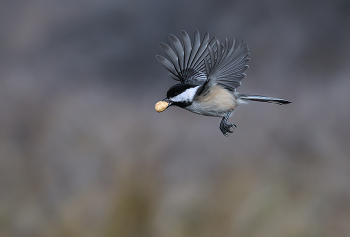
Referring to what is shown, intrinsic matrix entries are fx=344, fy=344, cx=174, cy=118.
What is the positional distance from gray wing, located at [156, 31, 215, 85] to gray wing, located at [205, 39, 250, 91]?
201 millimetres

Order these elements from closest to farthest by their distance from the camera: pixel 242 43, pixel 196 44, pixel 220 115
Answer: pixel 242 43, pixel 220 115, pixel 196 44

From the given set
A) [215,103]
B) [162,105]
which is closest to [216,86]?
[215,103]

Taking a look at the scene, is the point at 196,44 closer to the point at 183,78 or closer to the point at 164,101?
the point at 183,78

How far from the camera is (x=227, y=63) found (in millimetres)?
870

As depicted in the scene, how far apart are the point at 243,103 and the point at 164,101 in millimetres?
282

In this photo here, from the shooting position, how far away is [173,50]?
112 cm

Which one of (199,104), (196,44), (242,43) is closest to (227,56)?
(242,43)

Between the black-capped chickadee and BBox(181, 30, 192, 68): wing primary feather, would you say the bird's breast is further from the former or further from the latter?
BBox(181, 30, 192, 68): wing primary feather

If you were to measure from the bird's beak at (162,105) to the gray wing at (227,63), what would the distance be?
0.41 feet

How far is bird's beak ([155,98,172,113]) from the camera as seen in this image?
785 millimetres

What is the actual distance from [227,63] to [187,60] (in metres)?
0.30

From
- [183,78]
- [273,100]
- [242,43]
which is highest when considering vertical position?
[183,78]

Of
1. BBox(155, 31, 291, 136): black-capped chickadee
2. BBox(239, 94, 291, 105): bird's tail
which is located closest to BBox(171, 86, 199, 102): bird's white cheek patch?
BBox(155, 31, 291, 136): black-capped chickadee

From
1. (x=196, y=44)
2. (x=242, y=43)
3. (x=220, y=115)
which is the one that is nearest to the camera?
(x=242, y=43)
